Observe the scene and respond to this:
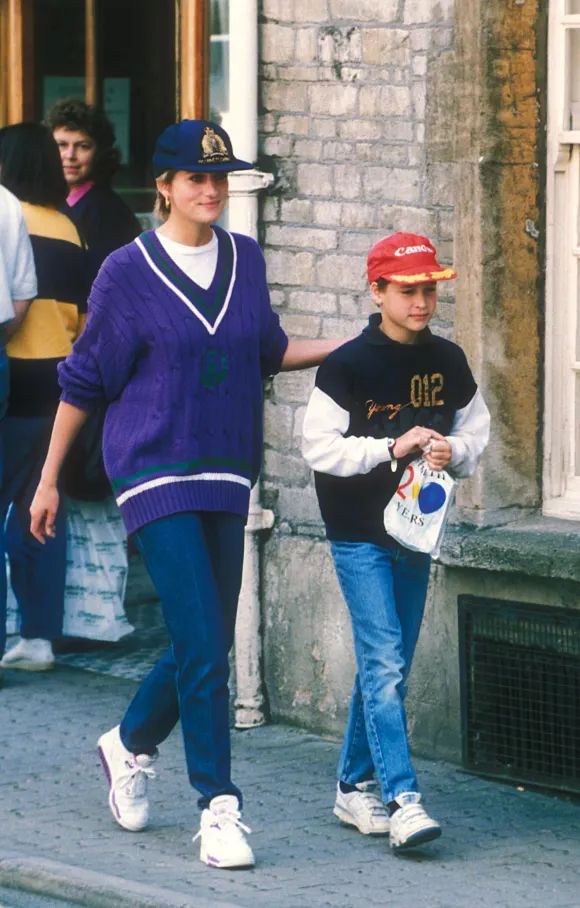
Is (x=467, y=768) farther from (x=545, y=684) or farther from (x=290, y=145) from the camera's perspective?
(x=290, y=145)

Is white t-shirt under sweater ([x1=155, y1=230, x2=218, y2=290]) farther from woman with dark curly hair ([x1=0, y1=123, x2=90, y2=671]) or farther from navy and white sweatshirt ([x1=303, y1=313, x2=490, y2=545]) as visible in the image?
woman with dark curly hair ([x1=0, y1=123, x2=90, y2=671])

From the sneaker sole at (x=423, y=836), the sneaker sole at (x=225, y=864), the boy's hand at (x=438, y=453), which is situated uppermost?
the boy's hand at (x=438, y=453)

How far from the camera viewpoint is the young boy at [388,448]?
685cm

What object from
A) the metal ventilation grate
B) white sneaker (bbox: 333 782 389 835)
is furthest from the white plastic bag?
white sneaker (bbox: 333 782 389 835)

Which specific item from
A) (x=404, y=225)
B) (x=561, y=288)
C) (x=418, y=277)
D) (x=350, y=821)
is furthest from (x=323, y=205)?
(x=350, y=821)

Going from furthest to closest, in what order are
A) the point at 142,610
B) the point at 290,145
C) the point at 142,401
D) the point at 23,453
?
1. the point at 142,610
2. the point at 23,453
3. the point at 290,145
4. the point at 142,401

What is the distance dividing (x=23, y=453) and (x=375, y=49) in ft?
7.12

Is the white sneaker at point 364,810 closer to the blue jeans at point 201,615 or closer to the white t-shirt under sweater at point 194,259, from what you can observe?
the blue jeans at point 201,615

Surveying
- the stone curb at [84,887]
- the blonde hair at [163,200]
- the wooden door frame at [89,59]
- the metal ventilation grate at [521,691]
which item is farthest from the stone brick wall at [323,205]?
the stone curb at [84,887]

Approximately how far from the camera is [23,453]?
9.21 m

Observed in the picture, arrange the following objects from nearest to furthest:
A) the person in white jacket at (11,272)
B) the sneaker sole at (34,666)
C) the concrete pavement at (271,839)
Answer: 1. the concrete pavement at (271,839)
2. the person in white jacket at (11,272)
3. the sneaker sole at (34,666)

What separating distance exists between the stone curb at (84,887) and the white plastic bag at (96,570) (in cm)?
287

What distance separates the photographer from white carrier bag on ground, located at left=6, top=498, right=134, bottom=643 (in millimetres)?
9711

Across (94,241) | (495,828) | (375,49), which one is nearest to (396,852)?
(495,828)
